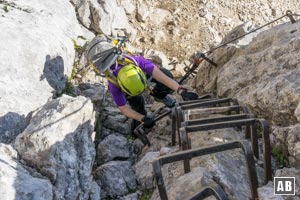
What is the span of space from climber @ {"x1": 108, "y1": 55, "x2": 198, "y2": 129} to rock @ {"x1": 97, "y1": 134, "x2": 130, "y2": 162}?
77 centimetres

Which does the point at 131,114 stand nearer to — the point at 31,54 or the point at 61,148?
the point at 61,148

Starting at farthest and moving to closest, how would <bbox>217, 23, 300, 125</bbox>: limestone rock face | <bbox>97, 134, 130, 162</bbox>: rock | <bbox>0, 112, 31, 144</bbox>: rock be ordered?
1. <bbox>97, 134, 130, 162</bbox>: rock
2. <bbox>0, 112, 31, 144</bbox>: rock
3. <bbox>217, 23, 300, 125</bbox>: limestone rock face

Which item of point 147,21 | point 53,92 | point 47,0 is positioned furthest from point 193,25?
point 53,92

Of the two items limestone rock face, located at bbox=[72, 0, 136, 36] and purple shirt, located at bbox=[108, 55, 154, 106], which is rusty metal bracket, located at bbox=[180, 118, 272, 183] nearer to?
purple shirt, located at bbox=[108, 55, 154, 106]

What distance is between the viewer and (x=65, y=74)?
9891 millimetres

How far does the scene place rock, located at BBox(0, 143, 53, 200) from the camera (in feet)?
14.7

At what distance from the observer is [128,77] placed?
7.53m

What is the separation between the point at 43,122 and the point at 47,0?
734 centimetres

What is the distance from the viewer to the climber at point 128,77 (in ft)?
25.1

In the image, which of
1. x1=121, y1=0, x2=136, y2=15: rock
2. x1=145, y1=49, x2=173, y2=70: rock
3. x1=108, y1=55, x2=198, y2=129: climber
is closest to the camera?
x1=108, y1=55, x2=198, y2=129: climber

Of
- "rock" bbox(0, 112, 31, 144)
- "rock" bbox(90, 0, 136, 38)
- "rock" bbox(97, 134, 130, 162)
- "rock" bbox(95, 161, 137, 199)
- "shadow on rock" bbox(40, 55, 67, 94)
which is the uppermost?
"rock" bbox(90, 0, 136, 38)

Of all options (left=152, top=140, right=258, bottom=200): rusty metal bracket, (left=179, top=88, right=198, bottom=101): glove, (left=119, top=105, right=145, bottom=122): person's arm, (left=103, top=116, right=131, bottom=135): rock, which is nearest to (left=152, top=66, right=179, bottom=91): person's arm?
(left=179, top=88, right=198, bottom=101): glove

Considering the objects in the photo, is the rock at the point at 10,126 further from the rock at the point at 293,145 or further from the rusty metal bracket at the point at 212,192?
the rock at the point at 293,145

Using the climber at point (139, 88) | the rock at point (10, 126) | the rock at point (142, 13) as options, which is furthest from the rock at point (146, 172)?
the rock at point (142, 13)
